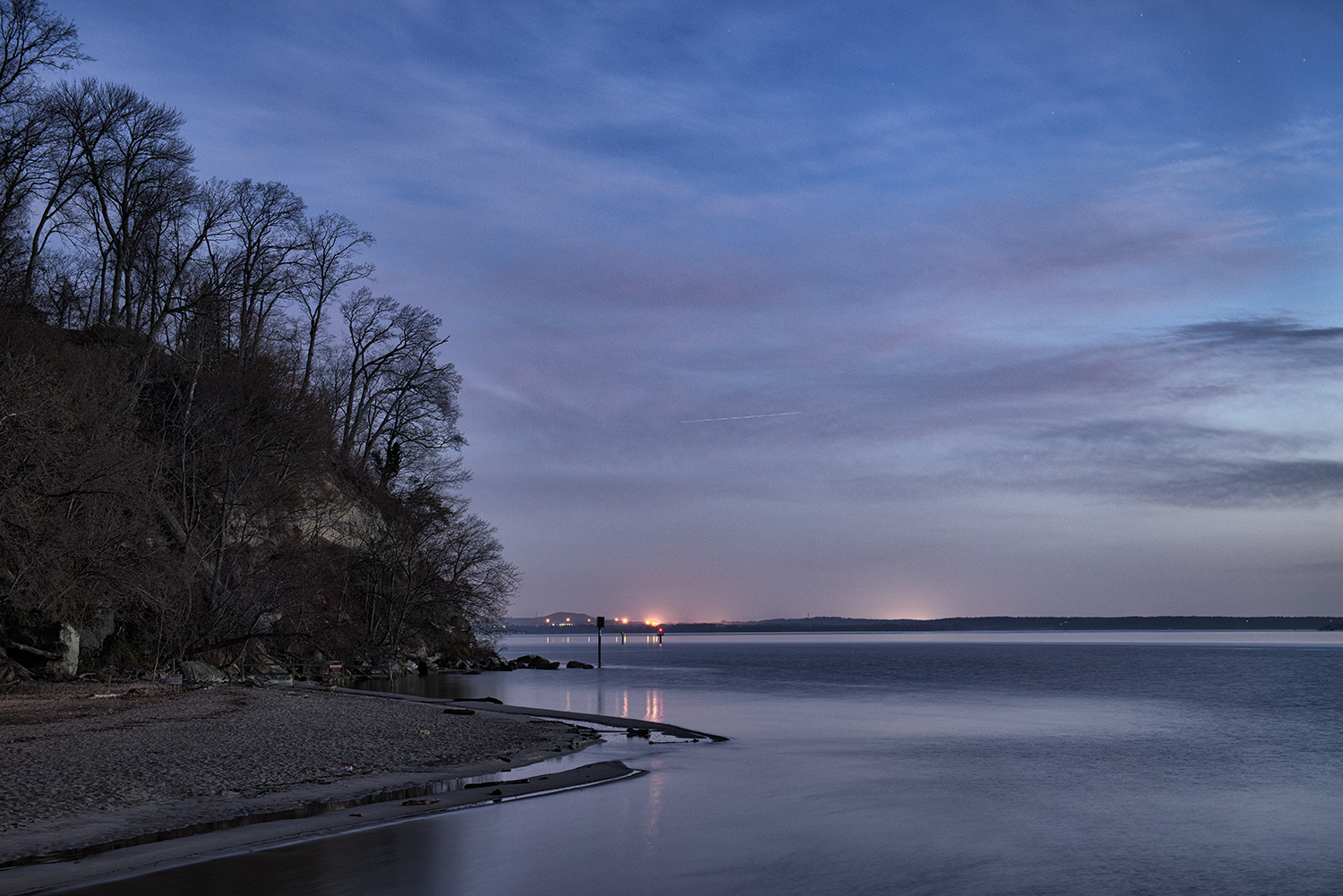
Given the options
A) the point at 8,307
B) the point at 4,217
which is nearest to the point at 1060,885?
the point at 8,307

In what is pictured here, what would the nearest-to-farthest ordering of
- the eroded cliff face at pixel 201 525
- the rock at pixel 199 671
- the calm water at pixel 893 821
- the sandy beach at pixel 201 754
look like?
the calm water at pixel 893 821
the sandy beach at pixel 201 754
the eroded cliff face at pixel 201 525
the rock at pixel 199 671

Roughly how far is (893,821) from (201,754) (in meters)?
11.4

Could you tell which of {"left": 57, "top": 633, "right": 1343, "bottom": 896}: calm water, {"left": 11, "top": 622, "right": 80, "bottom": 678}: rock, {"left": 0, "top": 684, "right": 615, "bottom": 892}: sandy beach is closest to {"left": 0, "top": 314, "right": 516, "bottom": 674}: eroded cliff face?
{"left": 11, "top": 622, "right": 80, "bottom": 678}: rock

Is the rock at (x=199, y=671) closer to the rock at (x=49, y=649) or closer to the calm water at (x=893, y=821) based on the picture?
the rock at (x=49, y=649)

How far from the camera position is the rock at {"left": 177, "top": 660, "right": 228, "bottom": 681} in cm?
2930

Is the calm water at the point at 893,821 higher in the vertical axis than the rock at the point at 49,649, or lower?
lower

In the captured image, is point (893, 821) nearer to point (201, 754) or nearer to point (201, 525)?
point (201, 754)

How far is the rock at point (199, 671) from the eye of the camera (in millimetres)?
29297

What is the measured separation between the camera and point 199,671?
29859 mm

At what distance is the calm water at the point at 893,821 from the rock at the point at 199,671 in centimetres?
1072

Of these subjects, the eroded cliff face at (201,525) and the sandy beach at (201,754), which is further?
the eroded cliff face at (201,525)

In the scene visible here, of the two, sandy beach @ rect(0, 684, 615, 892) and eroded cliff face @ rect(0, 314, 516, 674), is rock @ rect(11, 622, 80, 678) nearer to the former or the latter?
eroded cliff face @ rect(0, 314, 516, 674)

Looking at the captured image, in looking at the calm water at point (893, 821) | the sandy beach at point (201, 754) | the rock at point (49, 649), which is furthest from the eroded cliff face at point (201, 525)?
the calm water at point (893, 821)

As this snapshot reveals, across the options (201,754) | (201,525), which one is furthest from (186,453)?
(201,754)
